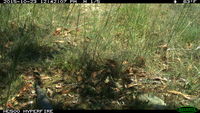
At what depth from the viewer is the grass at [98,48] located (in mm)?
3176

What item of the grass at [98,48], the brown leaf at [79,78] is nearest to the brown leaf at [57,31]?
the grass at [98,48]

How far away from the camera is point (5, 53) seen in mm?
3344

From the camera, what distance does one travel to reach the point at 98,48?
11.6 feet

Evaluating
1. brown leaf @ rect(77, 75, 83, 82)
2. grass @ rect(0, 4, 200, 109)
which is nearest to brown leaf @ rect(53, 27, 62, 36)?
grass @ rect(0, 4, 200, 109)

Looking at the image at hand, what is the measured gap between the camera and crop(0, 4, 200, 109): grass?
3176 millimetres

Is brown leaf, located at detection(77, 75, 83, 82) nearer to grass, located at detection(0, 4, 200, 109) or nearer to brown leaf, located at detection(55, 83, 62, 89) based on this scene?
grass, located at detection(0, 4, 200, 109)

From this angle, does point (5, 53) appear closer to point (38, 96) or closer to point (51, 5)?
point (38, 96)

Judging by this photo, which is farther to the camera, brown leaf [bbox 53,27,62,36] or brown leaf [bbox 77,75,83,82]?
brown leaf [bbox 53,27,62,36]

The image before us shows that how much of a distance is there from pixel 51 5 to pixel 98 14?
0.73 meters

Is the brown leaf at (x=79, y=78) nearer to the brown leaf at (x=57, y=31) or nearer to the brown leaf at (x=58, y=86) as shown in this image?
the brown leaf at (x=58, y=86)

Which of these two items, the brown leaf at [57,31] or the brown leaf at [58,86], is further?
the brown leaf at [57,31]

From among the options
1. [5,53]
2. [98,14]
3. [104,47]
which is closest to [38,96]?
[5,53]

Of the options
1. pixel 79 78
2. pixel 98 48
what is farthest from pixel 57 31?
pixel 79 78

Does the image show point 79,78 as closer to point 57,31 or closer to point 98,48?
point 98,48
